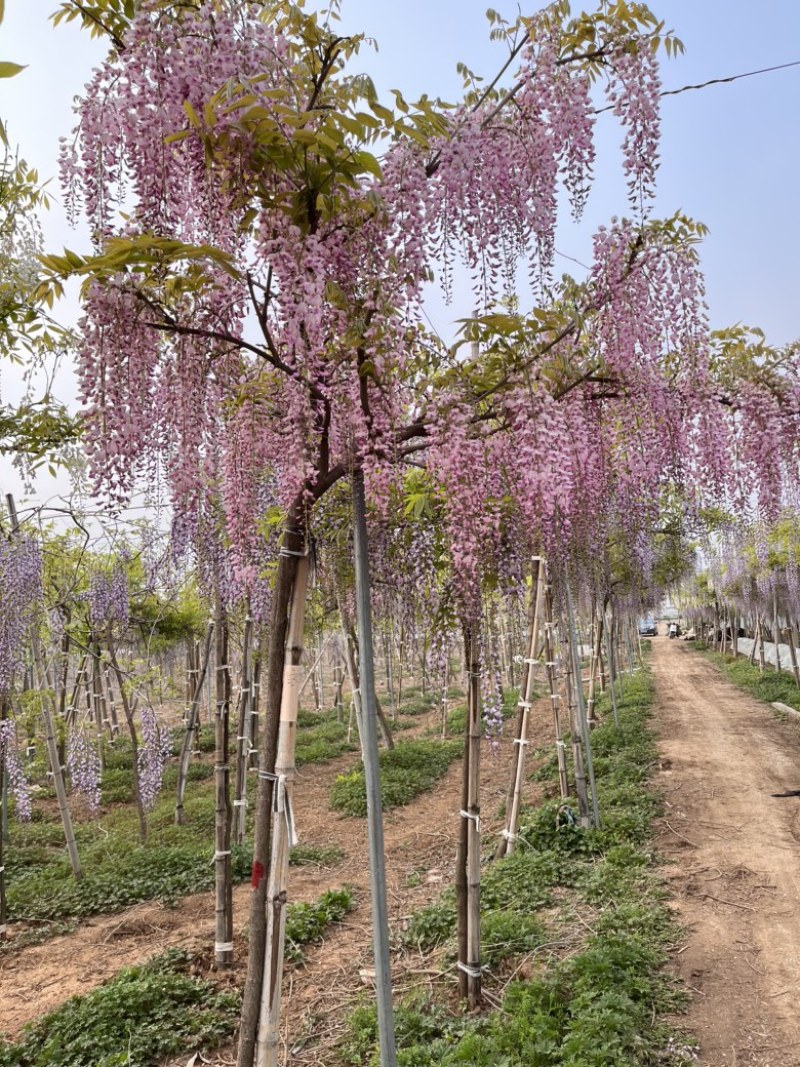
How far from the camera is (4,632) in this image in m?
6.23

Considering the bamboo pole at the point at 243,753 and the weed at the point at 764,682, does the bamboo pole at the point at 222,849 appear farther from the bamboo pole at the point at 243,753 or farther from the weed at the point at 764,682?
the weed at the point at 764,682

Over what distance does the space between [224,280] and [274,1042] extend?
2.49 m

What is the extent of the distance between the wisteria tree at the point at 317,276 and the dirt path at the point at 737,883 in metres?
2.65

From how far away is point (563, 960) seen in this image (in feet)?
13.7

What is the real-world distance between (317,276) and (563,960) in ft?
13.2

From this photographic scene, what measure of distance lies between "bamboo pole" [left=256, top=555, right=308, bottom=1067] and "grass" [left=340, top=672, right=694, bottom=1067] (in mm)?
1258

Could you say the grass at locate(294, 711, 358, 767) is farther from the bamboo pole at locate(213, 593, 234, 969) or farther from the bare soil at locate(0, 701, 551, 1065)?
the bamboo pole at locate(213, 593, 234, 969)

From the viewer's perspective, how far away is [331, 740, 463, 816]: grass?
9.08 metres

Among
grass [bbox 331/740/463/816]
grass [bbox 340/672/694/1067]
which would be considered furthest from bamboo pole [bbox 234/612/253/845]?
grass [bbox 340/672/694/1067]

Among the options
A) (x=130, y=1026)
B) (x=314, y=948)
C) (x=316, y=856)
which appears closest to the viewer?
(x=130, y=1026)

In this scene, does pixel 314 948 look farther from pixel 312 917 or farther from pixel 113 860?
pixel 113 860

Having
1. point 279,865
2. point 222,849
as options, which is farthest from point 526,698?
point 279,865

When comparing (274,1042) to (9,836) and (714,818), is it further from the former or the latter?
(9,836)

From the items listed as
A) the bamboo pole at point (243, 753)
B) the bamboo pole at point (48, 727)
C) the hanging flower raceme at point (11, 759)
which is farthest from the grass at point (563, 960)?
the hanging flower raceme at point (11, 759)
